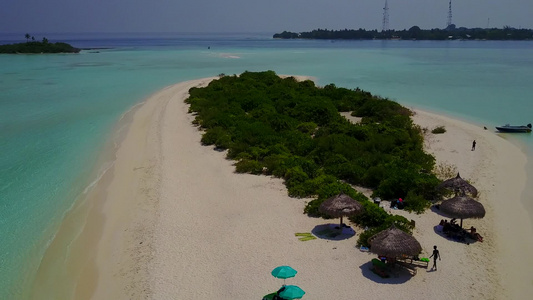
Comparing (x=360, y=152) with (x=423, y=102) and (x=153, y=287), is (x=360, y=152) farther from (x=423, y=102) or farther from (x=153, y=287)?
(x=423, y=102)

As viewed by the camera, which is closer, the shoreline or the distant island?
the shoreline

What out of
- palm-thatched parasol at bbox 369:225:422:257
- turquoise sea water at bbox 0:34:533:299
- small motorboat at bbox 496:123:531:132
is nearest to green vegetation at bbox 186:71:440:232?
palm-thatched parasol at bbox 369:225:422:257

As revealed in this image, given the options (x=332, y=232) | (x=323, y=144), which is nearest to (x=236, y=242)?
(x=332, y=232)

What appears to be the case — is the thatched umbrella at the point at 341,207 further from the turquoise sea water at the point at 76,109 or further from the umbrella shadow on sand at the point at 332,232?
the turquoise sea water at the point at 76,109

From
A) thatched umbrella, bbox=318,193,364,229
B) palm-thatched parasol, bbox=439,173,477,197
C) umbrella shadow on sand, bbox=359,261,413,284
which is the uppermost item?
palm-thatched parasol, bbox=439,173,477,197

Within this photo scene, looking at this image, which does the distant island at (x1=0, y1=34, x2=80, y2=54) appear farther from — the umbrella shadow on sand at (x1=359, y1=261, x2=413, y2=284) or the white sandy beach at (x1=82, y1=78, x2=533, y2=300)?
the umbrella shadow on sand at (x1=359, y1=261, x2=413, y2=284)

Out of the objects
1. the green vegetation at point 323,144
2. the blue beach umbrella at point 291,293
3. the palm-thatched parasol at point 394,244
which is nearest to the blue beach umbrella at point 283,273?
the blue beach umbrella at point 291,293
